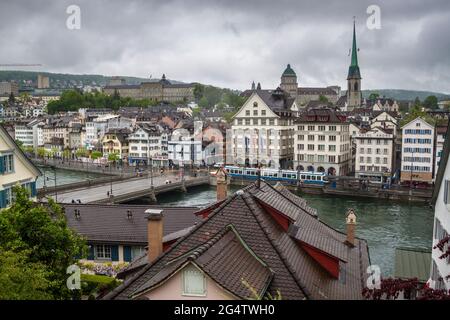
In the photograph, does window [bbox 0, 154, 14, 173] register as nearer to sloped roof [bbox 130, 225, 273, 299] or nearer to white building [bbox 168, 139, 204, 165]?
sloped roof [bbox 130, 225, 273, 299]

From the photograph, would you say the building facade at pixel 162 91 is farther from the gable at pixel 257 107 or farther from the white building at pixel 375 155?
the white building at pixel 375 155

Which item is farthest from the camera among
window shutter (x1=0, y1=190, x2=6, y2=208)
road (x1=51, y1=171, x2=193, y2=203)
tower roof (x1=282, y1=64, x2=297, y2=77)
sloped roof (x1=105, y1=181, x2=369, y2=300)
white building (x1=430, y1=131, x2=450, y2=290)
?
tower roof (x1=282, y1=64, x2=297, y2=77)

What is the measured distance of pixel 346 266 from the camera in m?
14.2

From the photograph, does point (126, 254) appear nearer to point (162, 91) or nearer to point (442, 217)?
point (442, 217)

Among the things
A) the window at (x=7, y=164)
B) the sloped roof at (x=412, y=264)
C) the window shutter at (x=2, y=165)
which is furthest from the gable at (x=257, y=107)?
the window shutter at (x=2, y=165)

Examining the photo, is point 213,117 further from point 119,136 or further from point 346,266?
point 346,266

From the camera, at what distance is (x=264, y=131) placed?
235 feet

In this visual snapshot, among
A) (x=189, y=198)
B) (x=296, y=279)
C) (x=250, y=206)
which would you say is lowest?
(x=189, y=198)

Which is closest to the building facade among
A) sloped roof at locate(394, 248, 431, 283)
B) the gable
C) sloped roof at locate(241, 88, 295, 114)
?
sloped roof at locate(241, 88, 295, 114)

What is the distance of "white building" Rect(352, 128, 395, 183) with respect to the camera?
61000 mm

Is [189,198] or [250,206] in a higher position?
[250,206]

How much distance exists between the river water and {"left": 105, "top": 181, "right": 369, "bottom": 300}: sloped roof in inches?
613

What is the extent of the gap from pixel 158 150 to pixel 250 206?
74866 mm
